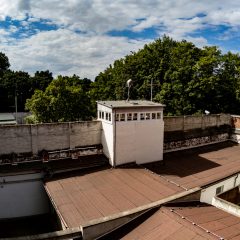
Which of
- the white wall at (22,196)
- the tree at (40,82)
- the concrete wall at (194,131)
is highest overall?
the tree at (40,82)

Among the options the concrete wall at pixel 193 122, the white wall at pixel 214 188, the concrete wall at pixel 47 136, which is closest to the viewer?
the white wall at pixel 214 188

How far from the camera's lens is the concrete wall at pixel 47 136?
16.4 m

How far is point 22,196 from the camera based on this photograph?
643 inches

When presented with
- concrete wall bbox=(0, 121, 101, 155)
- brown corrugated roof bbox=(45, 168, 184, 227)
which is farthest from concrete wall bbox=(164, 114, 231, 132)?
concrete wall bbox=(0, 121, 101, 155)

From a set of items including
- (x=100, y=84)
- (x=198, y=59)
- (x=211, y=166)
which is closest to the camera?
(x=211, y=166)

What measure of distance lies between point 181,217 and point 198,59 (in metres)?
26.5

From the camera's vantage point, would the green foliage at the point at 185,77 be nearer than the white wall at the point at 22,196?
No

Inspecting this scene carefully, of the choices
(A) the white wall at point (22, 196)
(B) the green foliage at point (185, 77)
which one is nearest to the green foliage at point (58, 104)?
(B) the green foliage at point (185, 77)

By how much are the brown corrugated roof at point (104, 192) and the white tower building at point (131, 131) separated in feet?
4.30

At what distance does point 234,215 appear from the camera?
13.2 meters

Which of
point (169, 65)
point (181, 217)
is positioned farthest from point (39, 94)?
point (181, 217)

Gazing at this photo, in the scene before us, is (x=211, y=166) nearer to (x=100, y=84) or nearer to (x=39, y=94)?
(x=39, y=94)

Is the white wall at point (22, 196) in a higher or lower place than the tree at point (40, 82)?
lower

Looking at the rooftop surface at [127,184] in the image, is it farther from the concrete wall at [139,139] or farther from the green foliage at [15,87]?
the green foliage at [15,87]
